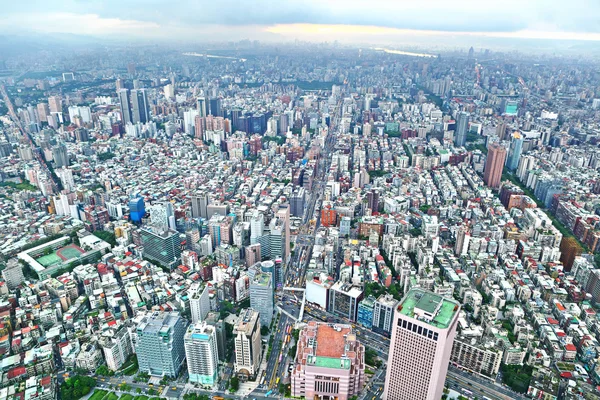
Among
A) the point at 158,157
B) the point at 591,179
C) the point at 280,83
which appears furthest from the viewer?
the point at 280,83

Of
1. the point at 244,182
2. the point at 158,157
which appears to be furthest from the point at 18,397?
the point at 158,157

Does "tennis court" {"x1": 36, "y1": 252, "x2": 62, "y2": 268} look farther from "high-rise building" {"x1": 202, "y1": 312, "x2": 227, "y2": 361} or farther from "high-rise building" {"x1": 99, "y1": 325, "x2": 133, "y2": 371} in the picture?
"high-rise building" {"x1": 202, "y1": 312, "x2": 227, "y2": 361}

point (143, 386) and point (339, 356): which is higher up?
point (339, 356)

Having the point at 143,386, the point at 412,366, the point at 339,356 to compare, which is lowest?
the point at 143,386

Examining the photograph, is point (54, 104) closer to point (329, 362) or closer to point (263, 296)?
point (263, 296)

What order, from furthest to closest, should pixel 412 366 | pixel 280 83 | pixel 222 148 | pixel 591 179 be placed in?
1. pixel 280 83
2. pixel 222 148
3. pixel 591 179
4. pixel 412 366

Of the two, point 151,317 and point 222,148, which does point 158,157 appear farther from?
point 151,317
